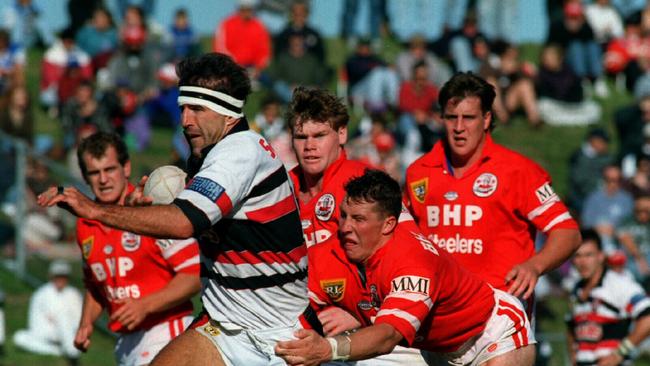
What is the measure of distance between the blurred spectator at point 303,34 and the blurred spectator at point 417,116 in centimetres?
171

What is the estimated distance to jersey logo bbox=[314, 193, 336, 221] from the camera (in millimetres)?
8195

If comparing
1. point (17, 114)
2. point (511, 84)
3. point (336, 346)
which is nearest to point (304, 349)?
point (336, 346)

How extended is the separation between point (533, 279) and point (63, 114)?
1206 cm

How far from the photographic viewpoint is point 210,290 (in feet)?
23.0

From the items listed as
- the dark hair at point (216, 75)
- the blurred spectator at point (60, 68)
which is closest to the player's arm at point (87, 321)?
the dark hair at point (216, 75)

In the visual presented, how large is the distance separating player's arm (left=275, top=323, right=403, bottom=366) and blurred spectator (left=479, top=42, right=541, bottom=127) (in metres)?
15.3

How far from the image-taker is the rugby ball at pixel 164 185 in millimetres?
7207

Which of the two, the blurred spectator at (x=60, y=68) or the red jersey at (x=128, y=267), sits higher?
the blurred spectator at (x=60, y=68)

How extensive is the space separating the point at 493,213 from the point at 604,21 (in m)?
16.9

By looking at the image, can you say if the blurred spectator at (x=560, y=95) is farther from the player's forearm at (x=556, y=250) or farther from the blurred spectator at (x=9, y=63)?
the player's forearm at (x=556, y=250)

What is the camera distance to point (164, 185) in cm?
725

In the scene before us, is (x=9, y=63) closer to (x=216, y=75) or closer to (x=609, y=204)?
(x=609, y=204)

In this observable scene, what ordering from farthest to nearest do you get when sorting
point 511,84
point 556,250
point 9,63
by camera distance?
point 511,84, point 9,63, point 556,250

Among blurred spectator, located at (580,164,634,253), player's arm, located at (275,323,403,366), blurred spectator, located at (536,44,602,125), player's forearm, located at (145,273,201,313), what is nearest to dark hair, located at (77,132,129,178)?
player's forearm, located at (145,273,201,313)
